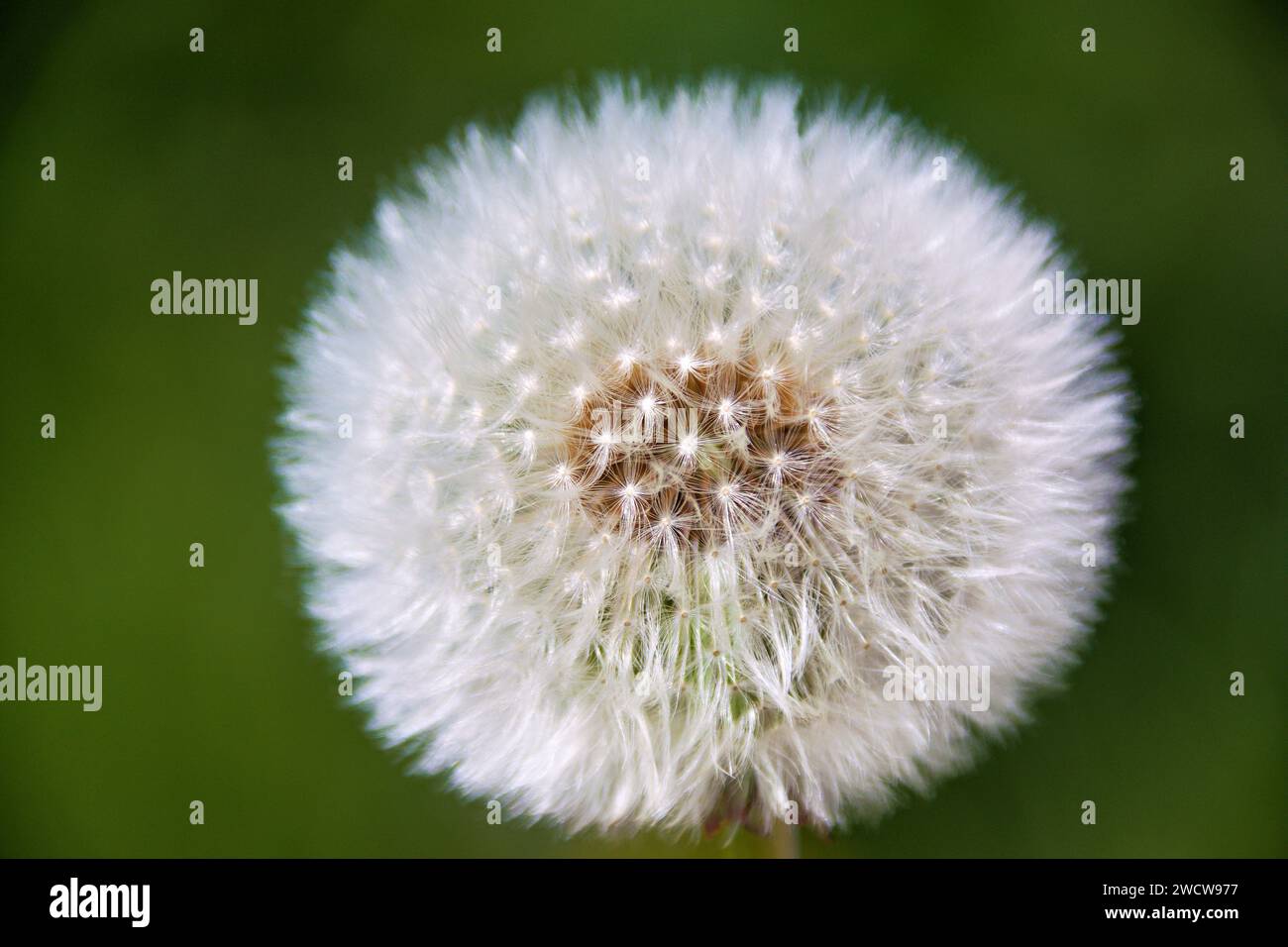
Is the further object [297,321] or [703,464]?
[297,321]

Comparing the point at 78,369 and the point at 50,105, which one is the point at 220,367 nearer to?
the point at 78,369

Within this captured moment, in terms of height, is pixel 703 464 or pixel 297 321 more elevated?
pixel 297 321

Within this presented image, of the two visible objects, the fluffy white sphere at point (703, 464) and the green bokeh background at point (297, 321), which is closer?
the fluffy white sphere at point (703, 464)

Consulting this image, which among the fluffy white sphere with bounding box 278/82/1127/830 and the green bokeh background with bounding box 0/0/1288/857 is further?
the green bokeh background with bounding box 0/0/1288/857
